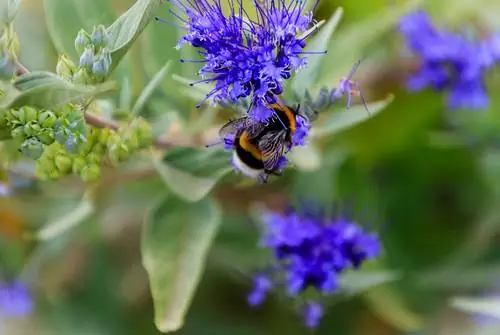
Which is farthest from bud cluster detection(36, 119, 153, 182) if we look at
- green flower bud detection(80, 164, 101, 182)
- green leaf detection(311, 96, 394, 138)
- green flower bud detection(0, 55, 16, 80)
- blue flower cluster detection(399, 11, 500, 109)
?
blue flower cluster detection(399, 11, 500, 109)

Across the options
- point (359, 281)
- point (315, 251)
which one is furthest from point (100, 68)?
point (359, 281)

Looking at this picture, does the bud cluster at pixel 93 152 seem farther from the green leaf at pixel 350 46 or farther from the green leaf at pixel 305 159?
the green leaf at pixel 350 46

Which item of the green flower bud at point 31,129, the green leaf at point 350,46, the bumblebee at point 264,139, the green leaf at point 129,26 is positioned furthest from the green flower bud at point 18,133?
the green leaf at point 350,46

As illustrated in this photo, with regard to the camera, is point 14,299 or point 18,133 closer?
point 18,133

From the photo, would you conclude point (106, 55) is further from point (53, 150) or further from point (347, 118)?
point (347, 118)

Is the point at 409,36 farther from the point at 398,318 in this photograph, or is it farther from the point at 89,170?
the point at 89,170

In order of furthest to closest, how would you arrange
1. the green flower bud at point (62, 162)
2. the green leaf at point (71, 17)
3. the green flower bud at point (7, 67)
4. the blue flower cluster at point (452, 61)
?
1. the blue flower cluster at point (452, 61)
2. the green leaf at point (71, 17)
3. the green flower bud at point (62, 162)
4. the green flower bud at point (7, 67)
